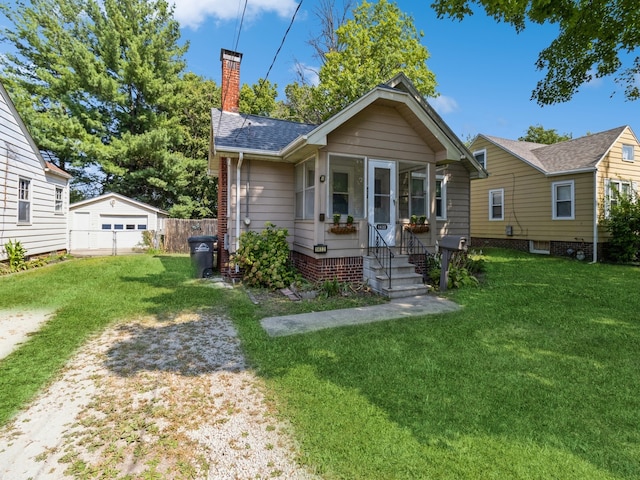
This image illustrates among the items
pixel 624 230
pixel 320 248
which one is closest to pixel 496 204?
pixel 624 230

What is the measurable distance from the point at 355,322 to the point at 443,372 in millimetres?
1944

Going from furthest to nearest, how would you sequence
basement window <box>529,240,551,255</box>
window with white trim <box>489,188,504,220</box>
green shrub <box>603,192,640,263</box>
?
window with white trim <box>489,188,504,220</box>, basement window <box>529,240,551,255</box>, green shrub <box>603,192,640,263</box>

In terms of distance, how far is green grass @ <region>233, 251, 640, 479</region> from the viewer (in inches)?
88.7

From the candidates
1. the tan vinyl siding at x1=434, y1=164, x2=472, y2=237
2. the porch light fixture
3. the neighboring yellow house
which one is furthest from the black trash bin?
the neighboring yellow house

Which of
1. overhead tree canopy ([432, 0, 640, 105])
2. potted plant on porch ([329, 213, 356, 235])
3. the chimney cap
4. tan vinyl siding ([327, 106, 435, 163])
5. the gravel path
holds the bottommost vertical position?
the gravel path

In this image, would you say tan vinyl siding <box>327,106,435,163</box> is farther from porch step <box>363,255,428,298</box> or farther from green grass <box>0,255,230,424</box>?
green grass <box>0,255,230,424</box>

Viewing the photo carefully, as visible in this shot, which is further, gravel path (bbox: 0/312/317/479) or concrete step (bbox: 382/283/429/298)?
concrete step (bbox: 382/283/429/298)

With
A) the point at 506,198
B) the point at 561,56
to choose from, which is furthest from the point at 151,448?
the point at 506,198

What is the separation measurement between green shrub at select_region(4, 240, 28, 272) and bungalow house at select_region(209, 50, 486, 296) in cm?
622

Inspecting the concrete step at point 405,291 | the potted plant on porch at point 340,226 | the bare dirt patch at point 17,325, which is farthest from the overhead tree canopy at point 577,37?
the bare dirt patch at point 17,325

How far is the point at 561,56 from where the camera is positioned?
351 inches

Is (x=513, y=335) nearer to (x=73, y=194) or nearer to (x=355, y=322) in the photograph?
(x=355, y=322)

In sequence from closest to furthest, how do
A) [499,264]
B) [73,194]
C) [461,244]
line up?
[461,244] < [499,264] < [73,194]

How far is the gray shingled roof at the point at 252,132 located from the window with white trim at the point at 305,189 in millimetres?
895
